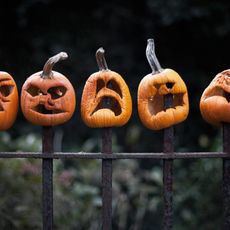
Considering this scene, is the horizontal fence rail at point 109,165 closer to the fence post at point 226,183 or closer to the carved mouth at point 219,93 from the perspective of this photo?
the fence post at point 226,183

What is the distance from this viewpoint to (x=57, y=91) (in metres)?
2.26

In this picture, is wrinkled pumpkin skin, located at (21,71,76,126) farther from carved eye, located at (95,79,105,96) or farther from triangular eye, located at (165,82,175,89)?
triangular eye, located at (165,82,175,89)

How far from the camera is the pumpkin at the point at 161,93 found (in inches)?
86.5

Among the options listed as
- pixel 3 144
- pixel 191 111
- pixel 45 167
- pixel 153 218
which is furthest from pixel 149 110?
pixel 191 111

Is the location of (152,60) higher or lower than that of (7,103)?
higher

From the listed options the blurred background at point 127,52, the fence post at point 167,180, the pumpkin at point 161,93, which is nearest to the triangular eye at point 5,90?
the pumpkin at point 161,93

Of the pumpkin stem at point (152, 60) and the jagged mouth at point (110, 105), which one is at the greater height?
the pumpkin stem at point (152, 60)

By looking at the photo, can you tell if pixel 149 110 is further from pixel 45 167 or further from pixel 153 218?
pixel 153 218

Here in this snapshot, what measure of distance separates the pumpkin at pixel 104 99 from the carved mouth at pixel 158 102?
9 cm

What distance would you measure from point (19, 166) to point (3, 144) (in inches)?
22.3

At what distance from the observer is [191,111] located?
5.03 m

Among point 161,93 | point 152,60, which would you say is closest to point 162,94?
point 161,93

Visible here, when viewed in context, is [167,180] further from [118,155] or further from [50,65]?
[50,65]

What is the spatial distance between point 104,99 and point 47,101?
0.21 meters
